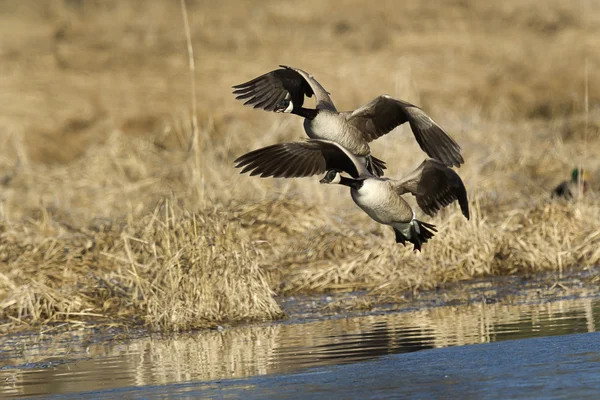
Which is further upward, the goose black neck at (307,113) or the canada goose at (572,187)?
the goose black neck at (307,113)

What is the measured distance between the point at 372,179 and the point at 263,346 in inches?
56.4

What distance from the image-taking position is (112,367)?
28.1 feet

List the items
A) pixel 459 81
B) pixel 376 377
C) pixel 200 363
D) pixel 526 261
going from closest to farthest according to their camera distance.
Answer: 1. pixel 376 377
2. pixel 200 363
3. pixel 526 261
4. pixel 459 81

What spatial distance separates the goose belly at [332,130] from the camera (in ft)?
29.6

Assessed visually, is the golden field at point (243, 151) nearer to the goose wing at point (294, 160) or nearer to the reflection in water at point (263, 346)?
the reflection in water at point (263, 346)

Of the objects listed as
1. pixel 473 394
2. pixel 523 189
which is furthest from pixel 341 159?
pixel 523 189

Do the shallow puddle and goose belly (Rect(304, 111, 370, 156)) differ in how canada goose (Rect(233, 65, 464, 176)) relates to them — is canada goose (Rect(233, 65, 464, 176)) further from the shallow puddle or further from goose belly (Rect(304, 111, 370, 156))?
the shallow puddle

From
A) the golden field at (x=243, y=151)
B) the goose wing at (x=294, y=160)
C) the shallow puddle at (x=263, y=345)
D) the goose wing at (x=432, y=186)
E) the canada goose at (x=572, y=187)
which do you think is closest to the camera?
the shallow puddle at (x=263, y=345)

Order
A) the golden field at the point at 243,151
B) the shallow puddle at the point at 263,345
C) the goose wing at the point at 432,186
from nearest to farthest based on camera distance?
the shallow puddle at the point at 263,345
the goose wing at the point at 432,186
the golden field at the point at 243,151

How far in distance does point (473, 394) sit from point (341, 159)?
276cm

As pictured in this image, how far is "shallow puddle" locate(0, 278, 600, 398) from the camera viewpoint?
801 cm

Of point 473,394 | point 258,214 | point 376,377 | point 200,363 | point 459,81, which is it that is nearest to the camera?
point 473,394

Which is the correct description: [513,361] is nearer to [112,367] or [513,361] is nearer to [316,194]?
[112,367]

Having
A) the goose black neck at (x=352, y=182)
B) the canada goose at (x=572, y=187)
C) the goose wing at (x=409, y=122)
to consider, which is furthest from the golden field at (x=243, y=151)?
the goose black neck at (x=352, y=182)
